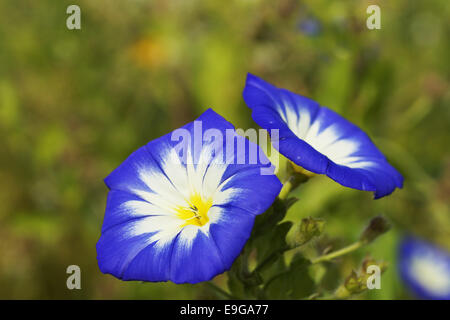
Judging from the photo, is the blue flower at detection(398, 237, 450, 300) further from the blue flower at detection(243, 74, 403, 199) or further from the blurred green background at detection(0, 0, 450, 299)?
the blue flower at detection(243, 74, 403, 199)

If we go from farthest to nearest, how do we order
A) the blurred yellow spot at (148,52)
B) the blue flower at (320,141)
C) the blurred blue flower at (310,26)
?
the blurred yellow spot at (148,52), the blurred blue flower at (310,26), the blue flower at (320,141)

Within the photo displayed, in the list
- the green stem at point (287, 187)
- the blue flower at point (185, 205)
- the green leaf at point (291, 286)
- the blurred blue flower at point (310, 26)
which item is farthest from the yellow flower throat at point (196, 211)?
the blurred blue flower at point (310, 26)

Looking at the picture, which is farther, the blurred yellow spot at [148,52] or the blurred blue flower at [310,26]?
the blurred yellow spot at [148,52]

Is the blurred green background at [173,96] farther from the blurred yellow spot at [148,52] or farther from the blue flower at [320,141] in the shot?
the blue flower at [320,141]

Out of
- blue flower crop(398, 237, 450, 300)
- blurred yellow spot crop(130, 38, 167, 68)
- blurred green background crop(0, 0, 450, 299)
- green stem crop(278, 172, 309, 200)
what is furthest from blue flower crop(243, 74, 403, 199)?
blurred yellow spot crop(130, 38, 167, 68)

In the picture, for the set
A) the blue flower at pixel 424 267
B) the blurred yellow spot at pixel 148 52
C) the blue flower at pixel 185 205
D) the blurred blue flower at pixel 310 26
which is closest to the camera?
the blue flower at pixel 185 205

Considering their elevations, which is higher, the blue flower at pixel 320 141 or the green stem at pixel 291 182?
the blue flower at pixel 320 141

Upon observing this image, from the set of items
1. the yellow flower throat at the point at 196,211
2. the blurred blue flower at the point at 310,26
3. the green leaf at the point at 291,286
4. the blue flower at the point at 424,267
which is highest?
the blurred blue flower at the point at 310,26
